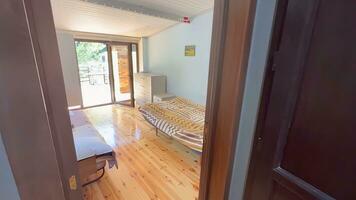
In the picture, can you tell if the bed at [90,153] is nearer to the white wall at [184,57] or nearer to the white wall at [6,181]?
the white wall at [6,181]

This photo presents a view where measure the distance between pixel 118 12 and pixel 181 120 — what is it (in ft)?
7.49

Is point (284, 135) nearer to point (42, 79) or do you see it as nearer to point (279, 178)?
point (279, 178)

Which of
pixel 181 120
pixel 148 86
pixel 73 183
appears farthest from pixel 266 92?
pixel 148 86

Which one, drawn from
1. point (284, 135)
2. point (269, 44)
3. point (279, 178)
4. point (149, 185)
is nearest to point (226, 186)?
point (279, 178)

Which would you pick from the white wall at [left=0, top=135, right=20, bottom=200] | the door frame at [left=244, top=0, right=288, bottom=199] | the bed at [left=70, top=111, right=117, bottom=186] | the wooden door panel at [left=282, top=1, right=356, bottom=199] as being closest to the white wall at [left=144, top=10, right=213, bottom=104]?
the bed at [left=70, top=111, right=117, bottom=186]

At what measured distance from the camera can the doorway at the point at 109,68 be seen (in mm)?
4990

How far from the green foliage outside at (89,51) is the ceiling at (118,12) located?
925mm

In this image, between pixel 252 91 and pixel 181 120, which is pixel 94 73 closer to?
pixel 181 120

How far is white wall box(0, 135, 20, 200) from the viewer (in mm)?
446

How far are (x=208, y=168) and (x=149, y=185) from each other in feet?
3.98

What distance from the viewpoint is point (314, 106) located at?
65 cm

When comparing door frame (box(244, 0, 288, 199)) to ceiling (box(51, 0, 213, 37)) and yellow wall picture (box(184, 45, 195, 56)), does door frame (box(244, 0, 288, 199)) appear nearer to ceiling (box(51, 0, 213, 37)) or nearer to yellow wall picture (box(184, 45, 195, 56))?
ceiling (box(51, 0, 213, 37))

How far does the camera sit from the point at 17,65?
418 mm

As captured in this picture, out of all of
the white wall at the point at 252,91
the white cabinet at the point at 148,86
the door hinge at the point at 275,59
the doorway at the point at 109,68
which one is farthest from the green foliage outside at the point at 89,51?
the door hinge at the point at 275,59
